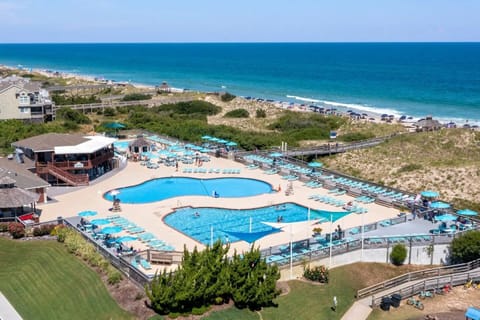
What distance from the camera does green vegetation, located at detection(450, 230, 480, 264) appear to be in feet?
91.6

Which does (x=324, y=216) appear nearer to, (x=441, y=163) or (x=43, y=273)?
(x=43, y=273)

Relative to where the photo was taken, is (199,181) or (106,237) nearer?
(106,237)

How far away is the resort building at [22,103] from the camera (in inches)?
2445

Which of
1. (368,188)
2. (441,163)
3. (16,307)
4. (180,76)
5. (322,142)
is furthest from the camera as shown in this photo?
(180,76)

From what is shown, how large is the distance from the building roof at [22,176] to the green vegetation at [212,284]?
1482 cm

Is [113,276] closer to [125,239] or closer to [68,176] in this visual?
[125,239]

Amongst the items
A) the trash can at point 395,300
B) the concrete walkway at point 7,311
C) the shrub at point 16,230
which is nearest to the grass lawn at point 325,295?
the trash can at point 395,300

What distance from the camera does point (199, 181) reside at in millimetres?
42969

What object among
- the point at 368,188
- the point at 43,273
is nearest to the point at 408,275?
the point at 368,188

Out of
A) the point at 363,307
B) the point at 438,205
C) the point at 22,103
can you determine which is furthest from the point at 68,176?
the point at 22,103

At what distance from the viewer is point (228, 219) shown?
3391cm

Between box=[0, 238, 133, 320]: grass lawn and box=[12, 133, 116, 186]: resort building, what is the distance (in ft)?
38.0

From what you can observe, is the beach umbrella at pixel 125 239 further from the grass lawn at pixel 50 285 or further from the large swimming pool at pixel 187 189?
the large swimming pool at pixel 187 189

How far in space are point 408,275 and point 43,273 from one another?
17044 millimetres
